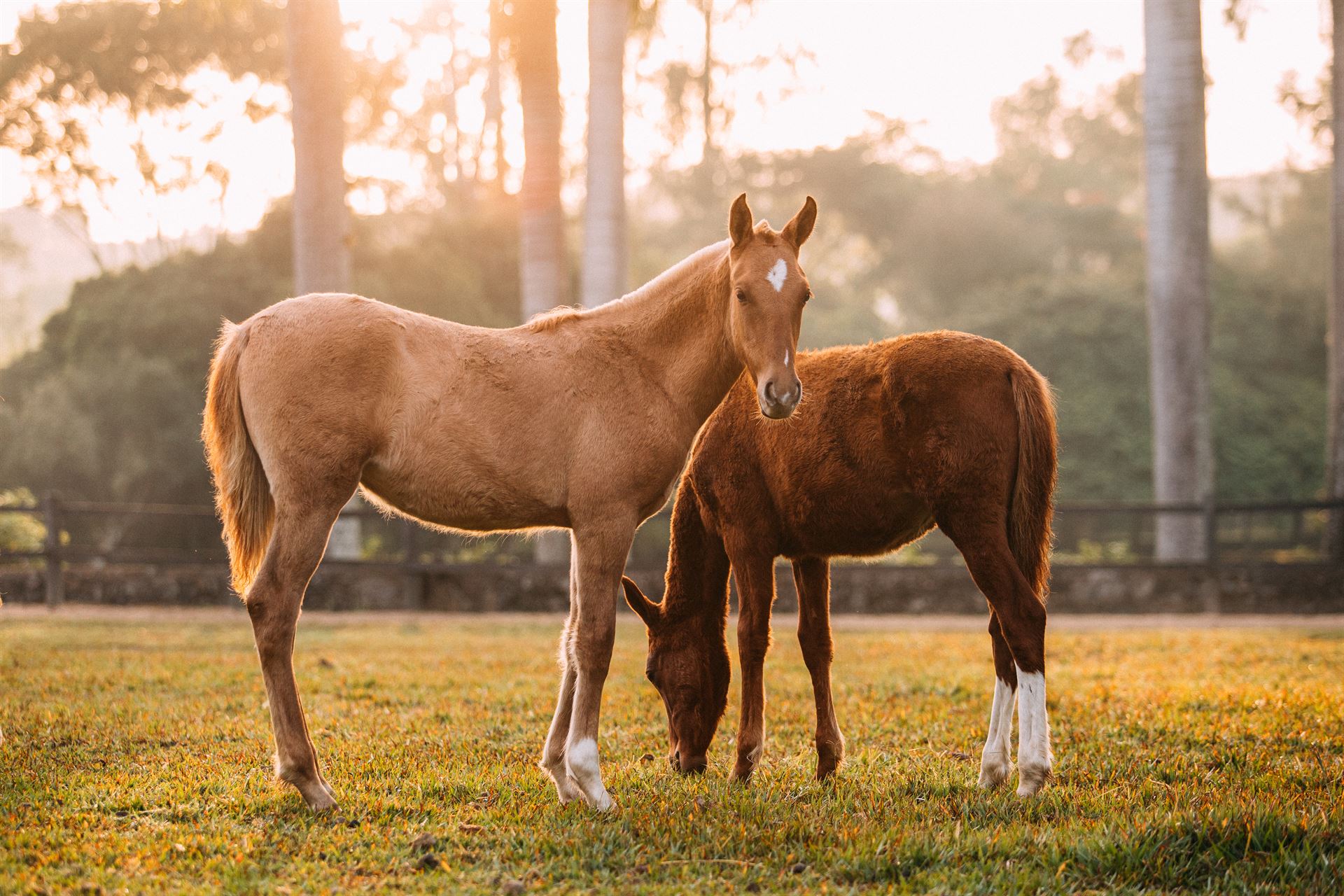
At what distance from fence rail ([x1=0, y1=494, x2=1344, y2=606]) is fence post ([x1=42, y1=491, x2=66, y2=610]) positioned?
0.05 ft

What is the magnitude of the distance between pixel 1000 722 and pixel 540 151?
1206 centimetres

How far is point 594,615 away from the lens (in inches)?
192

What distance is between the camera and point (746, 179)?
33469 mm

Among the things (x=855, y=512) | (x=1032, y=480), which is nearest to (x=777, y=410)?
(x=855, y=512)

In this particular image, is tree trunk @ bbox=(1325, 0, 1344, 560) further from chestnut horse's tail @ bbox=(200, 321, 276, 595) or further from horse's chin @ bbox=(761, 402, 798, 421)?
chestnut horse's tail @ bbox=(200, 321, 276, 595)

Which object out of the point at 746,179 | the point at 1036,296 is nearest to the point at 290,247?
the point at 746,179

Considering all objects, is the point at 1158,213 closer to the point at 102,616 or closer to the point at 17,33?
the point at 102,616

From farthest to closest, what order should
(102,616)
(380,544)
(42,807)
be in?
1. (380,544)
2. (102,616)
3. (42,807)

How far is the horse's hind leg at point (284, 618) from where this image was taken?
184 inches

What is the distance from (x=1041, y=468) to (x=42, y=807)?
4570 mm

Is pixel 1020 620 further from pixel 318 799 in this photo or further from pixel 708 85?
pixel 708 85

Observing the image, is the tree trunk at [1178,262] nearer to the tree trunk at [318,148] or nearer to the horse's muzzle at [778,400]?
the tree trunk at [318,148]

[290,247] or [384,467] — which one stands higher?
[290,247]

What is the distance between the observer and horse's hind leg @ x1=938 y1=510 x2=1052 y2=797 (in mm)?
4910
